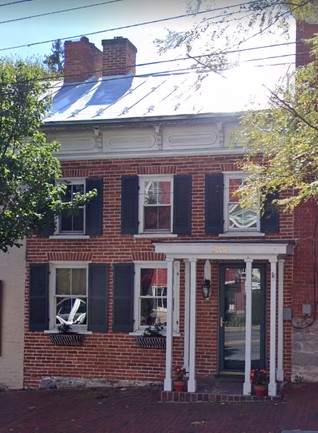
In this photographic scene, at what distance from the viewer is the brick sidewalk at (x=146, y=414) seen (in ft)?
34.8

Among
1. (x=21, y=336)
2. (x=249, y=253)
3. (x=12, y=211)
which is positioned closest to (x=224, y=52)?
(x=249, y=253)

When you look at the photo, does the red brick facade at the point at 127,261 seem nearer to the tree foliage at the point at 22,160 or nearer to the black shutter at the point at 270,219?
the black shutter at the point at 270,219

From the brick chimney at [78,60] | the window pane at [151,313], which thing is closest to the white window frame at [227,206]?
the window pane at [151,313]

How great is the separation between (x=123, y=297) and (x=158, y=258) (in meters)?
1.10

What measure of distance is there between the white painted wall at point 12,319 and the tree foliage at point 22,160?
7.35ft

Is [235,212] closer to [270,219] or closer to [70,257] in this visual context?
[270,219]

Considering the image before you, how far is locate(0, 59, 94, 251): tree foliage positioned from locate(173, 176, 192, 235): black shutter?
258 centimetres

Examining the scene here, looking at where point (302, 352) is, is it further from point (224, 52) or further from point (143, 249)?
point (224, 52)

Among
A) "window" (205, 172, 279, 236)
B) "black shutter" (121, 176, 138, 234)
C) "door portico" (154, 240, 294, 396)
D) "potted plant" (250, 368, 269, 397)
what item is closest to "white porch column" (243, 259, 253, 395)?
"door portico" (154, 240, 294, 396)

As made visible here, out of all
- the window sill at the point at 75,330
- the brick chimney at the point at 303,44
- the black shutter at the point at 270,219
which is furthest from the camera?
the window sill at the point at 75,330

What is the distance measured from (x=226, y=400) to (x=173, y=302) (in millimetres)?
2286

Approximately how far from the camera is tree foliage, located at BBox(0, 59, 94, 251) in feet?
39.9

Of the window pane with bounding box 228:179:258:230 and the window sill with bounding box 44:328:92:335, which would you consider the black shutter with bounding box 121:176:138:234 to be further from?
the window sill with bounding box 44:328:92:335

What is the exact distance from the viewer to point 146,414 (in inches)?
457
